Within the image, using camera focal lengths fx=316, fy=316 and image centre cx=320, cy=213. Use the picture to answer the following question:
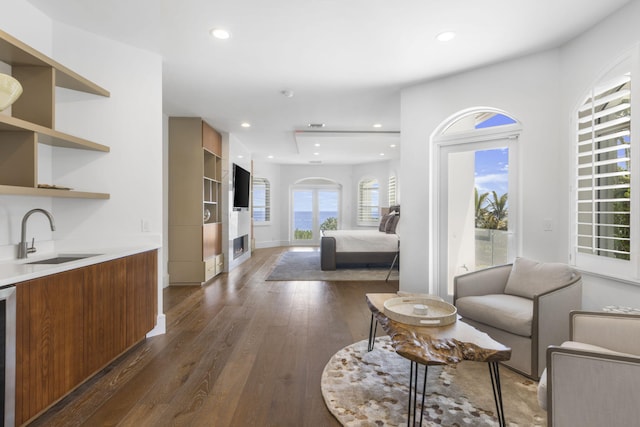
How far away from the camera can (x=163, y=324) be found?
310 cm

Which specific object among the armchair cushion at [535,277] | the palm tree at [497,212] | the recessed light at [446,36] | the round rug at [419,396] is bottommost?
the round rug at [419,396]

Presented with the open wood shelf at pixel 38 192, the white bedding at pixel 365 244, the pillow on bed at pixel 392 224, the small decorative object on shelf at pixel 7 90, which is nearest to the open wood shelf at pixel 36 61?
the small decorative object on shelf at pixel 7 90

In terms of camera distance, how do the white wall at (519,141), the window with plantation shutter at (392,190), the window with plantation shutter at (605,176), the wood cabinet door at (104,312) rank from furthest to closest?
the window with plantation shutter at (392,190) < the white wall at (519,141) < the window with plantation shutter at (605,176) < the wood cabinet door at (104,312)

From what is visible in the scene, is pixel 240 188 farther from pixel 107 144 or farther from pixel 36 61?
pixel 36 61

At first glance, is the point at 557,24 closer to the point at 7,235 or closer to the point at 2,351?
the point at 2,351

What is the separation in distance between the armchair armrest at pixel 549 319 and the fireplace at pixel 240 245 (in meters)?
5.52

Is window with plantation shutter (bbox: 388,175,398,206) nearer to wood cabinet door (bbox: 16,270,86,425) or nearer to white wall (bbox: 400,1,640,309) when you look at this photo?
A: white wall (bbox: 400,1,640,309)

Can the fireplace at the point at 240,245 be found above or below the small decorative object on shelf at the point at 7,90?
below

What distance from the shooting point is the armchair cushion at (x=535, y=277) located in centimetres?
245

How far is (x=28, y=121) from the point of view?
7.32 feet

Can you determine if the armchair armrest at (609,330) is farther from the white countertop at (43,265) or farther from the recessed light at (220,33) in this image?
the recessed light at (220,33)

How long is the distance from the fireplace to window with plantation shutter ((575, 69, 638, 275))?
5706mm

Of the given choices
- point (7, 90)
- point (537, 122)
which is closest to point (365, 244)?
point (537, 122)

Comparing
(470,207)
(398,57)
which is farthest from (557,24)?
(470,207)
